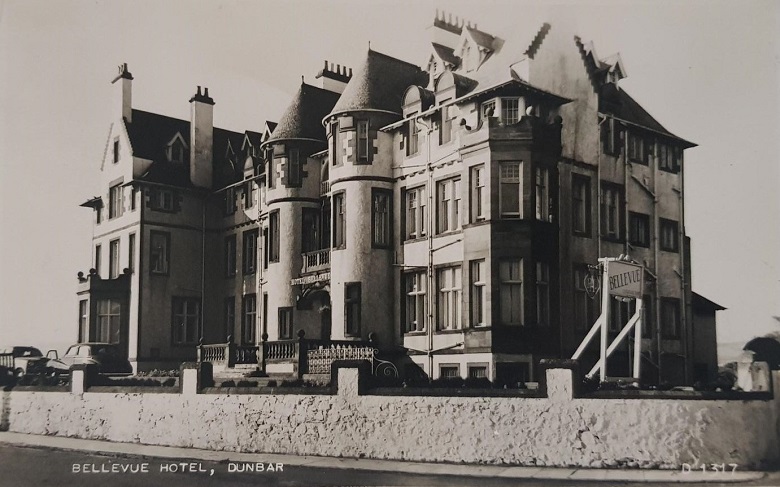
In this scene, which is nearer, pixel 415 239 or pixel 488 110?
pixel 488 110

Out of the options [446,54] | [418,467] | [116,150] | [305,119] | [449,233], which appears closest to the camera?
[418,467]

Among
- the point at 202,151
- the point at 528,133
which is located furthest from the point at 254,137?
the point at 528,133

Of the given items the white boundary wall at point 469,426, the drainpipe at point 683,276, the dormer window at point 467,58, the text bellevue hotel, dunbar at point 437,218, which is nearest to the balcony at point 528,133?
the text bellevue hotel, dunbar at point 437,218

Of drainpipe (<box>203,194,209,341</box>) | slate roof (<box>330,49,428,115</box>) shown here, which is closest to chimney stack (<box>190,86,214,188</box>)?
drainpipe (<box>203,194,209,341</box>)

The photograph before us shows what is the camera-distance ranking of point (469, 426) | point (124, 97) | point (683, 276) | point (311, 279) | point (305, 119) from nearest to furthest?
point (469, 426), point (683, 276), point (311, 279), point (305, 119), point (124, 97)

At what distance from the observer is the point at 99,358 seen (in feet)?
85.7

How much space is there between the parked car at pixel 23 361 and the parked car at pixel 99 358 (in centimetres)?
67

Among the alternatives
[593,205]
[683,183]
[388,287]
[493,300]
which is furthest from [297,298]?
[683,183]

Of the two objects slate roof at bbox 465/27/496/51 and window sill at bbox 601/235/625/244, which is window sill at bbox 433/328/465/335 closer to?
window sill at bbox 601/235/625/244

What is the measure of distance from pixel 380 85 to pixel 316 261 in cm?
495

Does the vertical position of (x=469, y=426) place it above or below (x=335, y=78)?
below

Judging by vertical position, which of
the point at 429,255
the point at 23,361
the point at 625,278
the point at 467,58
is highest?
the point at 467,58

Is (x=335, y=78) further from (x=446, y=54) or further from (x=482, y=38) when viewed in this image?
(x=482, y=38)

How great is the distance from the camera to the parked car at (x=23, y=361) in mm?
22405
